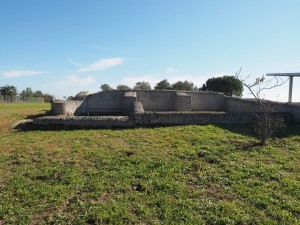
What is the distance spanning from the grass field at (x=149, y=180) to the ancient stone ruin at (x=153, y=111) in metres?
1.69

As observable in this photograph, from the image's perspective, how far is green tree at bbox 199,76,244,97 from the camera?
44.1m

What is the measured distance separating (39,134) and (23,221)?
5.32m

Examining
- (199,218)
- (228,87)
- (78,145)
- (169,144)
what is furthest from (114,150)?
(228,87)

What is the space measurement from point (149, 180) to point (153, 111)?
11.4 meters

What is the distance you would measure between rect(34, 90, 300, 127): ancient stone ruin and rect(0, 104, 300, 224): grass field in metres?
1.69

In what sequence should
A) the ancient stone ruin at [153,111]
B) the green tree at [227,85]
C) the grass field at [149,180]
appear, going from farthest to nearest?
the green tree at [227,85]
the ancient stone ruin at [153,111]
the grass field at [149,180]

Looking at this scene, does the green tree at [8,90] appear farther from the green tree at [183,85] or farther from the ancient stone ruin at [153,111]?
the ancient stone ruin at [153,111]

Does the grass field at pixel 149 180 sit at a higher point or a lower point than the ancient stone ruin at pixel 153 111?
lower

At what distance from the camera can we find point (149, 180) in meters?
4.61

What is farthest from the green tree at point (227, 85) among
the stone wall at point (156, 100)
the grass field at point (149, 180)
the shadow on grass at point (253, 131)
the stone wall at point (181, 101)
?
the grass field at point (149, 180)

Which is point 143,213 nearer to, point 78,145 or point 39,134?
point 78,145

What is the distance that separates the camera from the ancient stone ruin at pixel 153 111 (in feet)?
30.5

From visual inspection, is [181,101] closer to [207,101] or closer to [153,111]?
[153,111]

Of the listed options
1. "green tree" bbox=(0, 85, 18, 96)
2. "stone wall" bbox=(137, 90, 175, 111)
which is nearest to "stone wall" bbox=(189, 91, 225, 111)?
"stone wall" bbox=(137, 90, 175, 111)
